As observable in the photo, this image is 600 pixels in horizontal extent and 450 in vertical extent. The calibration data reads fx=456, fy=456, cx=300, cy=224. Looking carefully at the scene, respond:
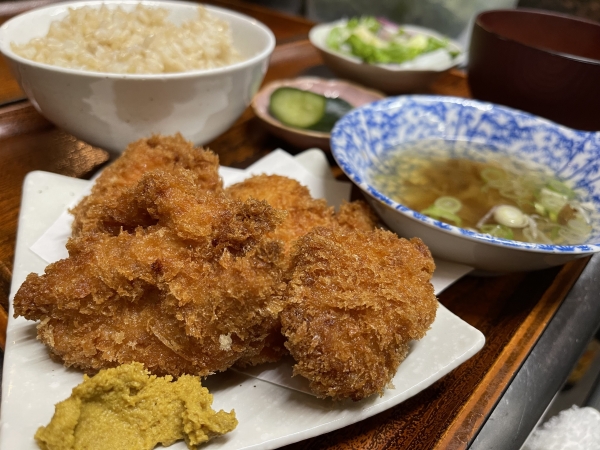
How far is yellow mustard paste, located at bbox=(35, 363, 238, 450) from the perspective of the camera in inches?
38.0

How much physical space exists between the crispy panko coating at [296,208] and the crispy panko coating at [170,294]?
0.30 meters

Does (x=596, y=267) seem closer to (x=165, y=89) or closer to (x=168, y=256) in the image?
(x=168, y=256)

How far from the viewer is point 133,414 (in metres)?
1.03

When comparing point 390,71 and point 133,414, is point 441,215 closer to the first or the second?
point 133,414

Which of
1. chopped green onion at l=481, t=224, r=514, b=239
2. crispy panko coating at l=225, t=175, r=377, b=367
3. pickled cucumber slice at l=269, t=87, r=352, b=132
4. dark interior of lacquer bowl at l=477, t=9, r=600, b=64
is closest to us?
crispy panko coating at l=225, t=175, r=377, b=367

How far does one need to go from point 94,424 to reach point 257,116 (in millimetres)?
1778

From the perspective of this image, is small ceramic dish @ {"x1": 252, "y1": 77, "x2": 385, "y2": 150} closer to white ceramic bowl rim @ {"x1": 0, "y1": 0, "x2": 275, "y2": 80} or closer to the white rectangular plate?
white ceramic bowl rim @ {"x1": 0, "y1": 0, "x2": 275, "y2": 80}

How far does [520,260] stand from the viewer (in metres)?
1.48

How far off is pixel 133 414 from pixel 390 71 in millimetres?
2616

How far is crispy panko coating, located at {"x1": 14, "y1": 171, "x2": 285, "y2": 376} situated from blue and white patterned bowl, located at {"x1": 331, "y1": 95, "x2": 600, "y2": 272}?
1.88 feet

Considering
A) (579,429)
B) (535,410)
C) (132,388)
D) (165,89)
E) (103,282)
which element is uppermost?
(165,89)

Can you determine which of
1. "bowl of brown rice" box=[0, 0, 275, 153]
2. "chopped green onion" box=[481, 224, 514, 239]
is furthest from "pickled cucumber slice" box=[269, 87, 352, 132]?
"chopped green onion" box=[481, 224, 514, 239]

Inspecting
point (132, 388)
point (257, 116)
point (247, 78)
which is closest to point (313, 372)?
point (132, 388)

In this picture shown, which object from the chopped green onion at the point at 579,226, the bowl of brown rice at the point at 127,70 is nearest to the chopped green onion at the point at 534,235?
the chopped green onion at the point at 579,226
